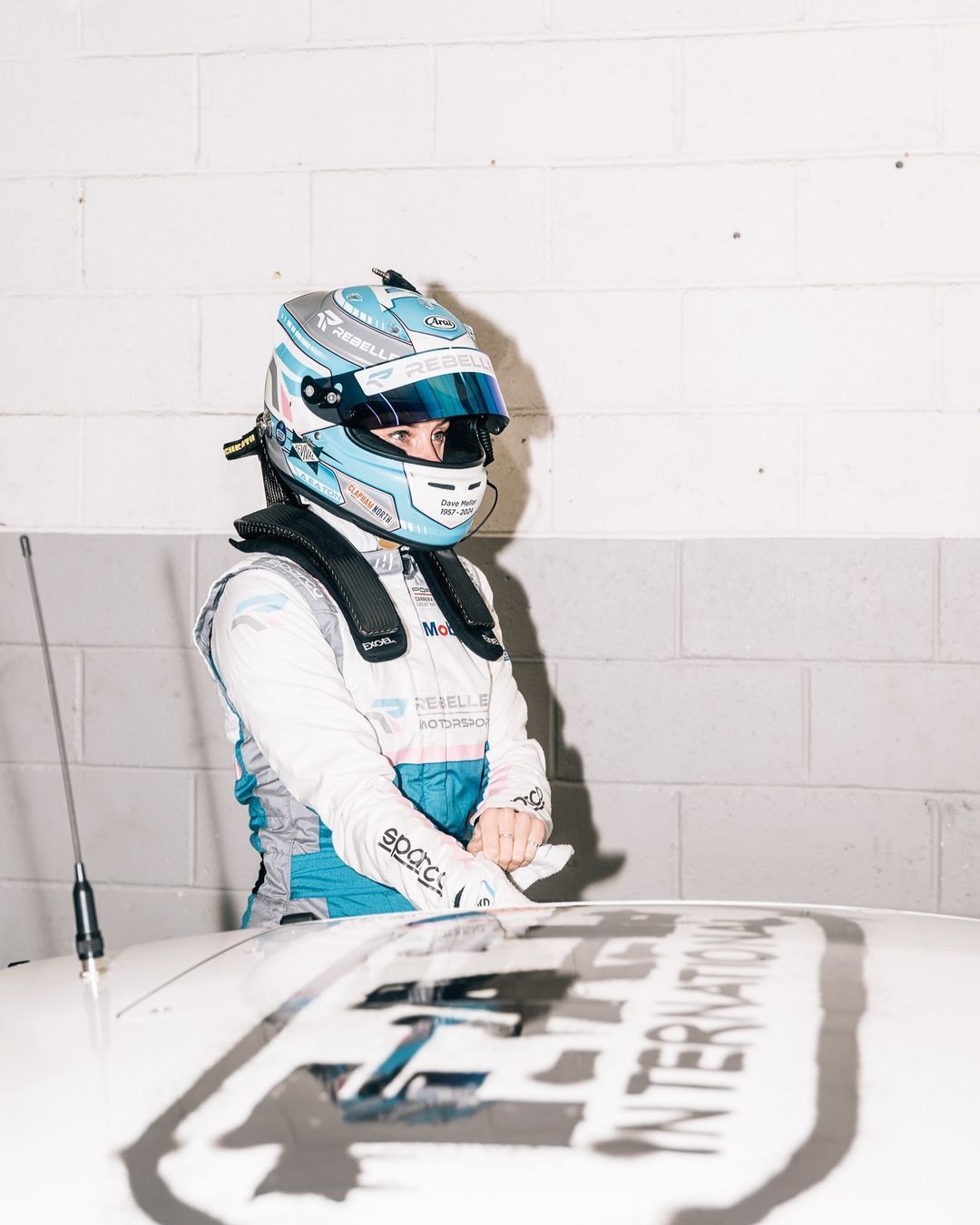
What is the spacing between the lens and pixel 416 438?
6.78 feet

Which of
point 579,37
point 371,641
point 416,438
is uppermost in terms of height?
point 579,37

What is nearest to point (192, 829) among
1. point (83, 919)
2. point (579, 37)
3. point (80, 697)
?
point (80, 697)

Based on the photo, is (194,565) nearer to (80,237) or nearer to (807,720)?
(80,237)

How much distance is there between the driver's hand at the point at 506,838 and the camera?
5.93 ft

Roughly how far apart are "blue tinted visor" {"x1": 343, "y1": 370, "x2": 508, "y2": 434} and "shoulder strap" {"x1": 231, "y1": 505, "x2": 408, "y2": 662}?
0.58 feet

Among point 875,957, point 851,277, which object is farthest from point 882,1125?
point 851,277

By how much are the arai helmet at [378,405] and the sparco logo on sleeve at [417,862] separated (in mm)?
548

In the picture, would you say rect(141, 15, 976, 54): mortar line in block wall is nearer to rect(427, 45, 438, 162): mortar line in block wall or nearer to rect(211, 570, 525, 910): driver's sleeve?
rect(427, 45, 438, 162): mortar line in block wall

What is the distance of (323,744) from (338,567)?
282 mm

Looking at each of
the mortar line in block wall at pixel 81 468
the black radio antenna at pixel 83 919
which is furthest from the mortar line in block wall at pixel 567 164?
the black radio antenna at pixel 83 919

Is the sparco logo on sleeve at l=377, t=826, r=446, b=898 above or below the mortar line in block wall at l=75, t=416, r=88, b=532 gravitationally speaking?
below

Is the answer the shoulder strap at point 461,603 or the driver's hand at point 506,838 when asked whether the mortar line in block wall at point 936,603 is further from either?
the driver's hand at point 506,838

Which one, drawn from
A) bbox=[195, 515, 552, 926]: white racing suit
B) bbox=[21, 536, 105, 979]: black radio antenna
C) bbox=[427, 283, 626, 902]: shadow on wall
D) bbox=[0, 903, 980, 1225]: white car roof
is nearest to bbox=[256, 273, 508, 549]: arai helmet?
bbox=[195, 515, 552, 926]: white racing suit

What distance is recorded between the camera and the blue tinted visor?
6.50 ft
